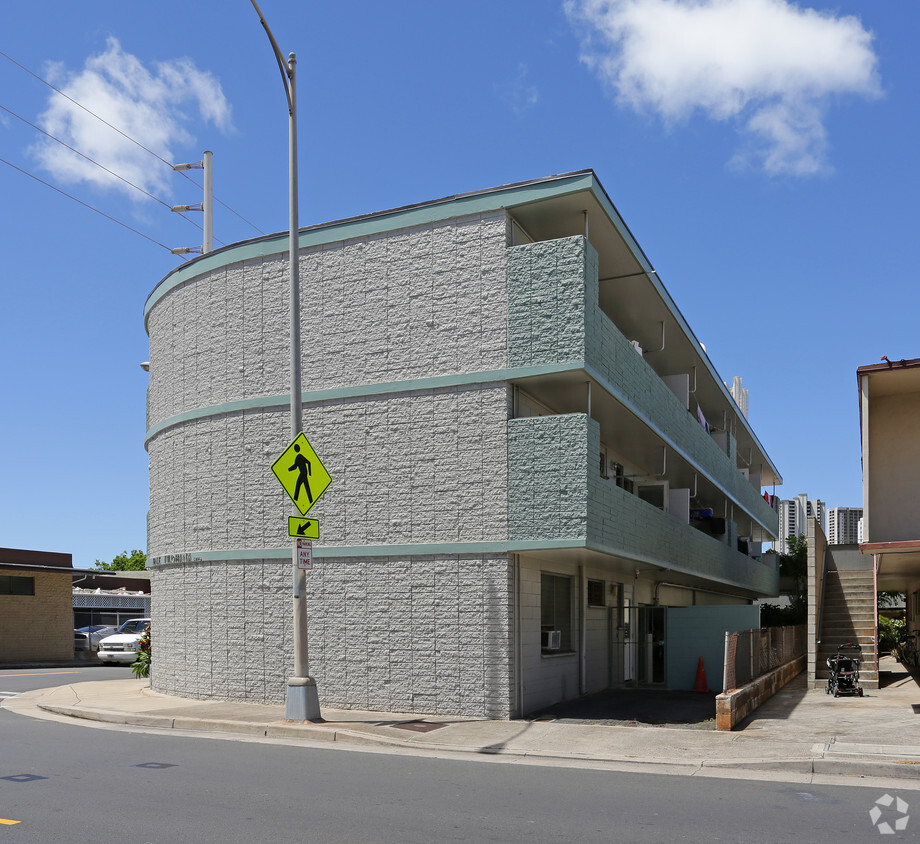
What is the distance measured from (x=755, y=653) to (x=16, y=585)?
2873 centimetres

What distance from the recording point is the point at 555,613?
18891 millimetres

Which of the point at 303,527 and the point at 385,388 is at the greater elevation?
the point at 385,388

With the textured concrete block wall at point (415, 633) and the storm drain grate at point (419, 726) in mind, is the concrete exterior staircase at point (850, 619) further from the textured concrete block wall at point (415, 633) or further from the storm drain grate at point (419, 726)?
the storm drain grate at point (419, 726)

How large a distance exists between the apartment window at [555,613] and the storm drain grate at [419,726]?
10.2ft

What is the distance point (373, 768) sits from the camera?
11695 millimetres

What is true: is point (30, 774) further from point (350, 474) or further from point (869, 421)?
point (869, 421)

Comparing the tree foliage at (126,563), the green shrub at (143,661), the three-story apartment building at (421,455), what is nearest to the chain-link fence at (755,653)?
the three-story apartment building at (421,455)

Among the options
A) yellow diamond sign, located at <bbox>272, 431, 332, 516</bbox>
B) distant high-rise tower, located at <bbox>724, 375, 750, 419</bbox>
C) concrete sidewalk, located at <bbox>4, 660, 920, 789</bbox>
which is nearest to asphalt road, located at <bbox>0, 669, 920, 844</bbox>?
concrete sidewalk, located at <bbox>4, 660, 920, 789</bbox>

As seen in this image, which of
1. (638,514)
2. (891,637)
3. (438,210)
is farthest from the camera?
(891,637)

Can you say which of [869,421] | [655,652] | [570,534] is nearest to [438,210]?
[570,534]

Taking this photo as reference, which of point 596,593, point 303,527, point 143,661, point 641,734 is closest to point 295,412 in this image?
point 303,527

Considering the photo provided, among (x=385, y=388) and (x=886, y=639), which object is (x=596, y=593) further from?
(x=886, y=639)

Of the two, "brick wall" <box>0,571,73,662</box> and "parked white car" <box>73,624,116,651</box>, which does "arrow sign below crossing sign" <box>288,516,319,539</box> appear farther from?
"parked white car" <box>73,624,116,651</box>

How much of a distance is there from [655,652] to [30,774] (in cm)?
1713
